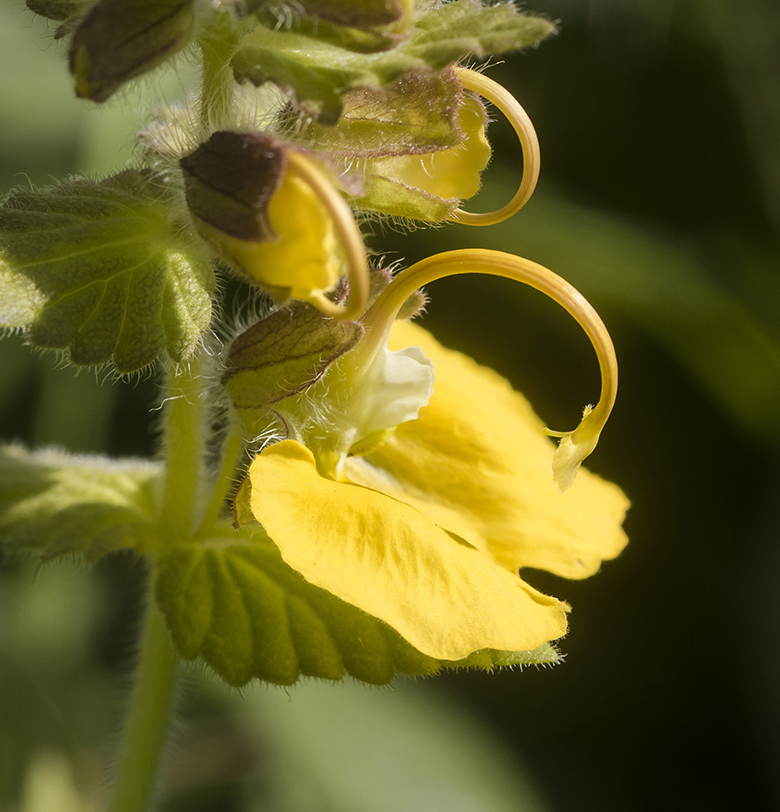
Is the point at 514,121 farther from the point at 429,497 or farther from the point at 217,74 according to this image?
the point at 429,497

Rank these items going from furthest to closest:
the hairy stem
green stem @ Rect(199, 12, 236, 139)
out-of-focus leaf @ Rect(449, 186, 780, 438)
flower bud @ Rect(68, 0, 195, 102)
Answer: out-of-focus leaf @ Rect(449, 186, 780, 438) → the hairy stem → green stem @ Rect(199, 12, 236, 139) → flower bud @ Rect(68, 0, 195, 102)

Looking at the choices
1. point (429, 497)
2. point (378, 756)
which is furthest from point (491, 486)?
point (378, 756)

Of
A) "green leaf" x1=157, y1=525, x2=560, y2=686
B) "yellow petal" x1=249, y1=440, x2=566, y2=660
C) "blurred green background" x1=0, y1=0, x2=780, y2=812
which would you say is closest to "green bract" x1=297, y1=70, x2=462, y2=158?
"yellow petal" x1=249, y1=440, x2=566, y2=660

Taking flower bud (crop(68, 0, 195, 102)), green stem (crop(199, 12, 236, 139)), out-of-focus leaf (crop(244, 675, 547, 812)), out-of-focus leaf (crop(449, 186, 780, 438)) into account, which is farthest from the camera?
out-of-focus leaf (crop(449, 186, 780, 438))

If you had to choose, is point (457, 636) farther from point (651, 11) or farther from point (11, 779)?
point (651, 11)

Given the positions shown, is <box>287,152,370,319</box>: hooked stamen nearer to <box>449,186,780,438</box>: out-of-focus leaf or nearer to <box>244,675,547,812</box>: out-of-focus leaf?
<box>244,675,547,812</box>: out-of-focus leaf

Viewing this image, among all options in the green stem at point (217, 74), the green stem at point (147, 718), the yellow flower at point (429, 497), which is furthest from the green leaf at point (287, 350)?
the green stem at point (147, 718)

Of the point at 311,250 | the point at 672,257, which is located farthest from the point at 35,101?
the point at 311,250
